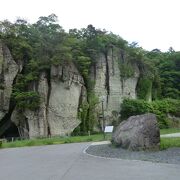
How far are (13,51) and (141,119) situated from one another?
3252 centimetres

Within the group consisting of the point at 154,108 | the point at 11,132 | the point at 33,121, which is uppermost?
the point at 154,108

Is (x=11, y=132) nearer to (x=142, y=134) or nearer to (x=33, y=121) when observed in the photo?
(x=33, y=121)

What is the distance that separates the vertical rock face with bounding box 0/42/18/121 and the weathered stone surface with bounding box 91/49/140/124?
1135 centimetres

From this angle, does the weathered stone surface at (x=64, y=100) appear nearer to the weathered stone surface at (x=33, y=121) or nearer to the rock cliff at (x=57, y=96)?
the rock cliff at (x=57, y=96)

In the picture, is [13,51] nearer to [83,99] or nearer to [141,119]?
[83,99]

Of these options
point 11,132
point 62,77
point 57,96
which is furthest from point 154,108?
point 11,132

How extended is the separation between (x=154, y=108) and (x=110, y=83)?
7010 millimetres

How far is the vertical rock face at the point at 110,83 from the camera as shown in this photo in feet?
172

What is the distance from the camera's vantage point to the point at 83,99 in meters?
50.5

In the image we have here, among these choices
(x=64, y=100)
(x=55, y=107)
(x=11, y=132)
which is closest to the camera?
(x=55, y=107)

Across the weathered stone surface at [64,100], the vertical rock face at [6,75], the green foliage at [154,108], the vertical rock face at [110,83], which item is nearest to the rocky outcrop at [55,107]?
the weathered stone surface at [64,100]

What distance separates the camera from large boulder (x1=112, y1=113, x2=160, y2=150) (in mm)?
18453

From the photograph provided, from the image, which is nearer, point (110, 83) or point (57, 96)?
point (57, 96)

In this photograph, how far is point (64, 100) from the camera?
1913 inches
